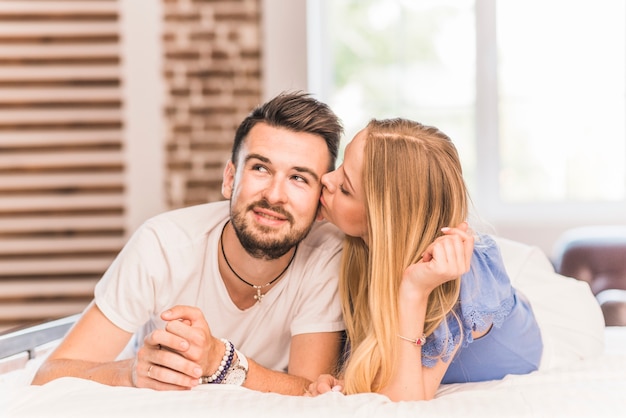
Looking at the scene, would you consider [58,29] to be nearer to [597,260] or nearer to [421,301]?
[597,260]

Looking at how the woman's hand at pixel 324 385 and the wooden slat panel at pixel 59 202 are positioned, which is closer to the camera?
the woman's hand at pixel 324 385

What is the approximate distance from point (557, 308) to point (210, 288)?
968mm

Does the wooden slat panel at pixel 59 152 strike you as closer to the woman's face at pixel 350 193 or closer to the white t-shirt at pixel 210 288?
the white t-shirt at pixel 210 288

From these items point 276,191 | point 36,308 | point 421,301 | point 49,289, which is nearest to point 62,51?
point 49,289

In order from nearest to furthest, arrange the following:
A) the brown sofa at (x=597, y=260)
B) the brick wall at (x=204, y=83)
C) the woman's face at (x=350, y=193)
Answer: the woman's face at (x=350, y=193) < the brown sofa at (x=597, y=260) < the brick wall at (x=204, y=83)

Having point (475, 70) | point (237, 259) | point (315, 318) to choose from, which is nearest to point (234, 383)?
point (315, 318)

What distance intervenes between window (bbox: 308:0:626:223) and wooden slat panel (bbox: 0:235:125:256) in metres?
1.30

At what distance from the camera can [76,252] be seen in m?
4.05

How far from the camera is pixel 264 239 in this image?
1.92 m

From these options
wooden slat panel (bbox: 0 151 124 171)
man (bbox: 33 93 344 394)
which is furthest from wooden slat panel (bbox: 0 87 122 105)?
man (bbox: 33 93 344 394)

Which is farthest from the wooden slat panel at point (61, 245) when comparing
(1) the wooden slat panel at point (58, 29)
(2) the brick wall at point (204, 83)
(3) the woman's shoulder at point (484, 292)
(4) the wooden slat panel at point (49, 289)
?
(3) the woman's shoulder at point (484, 292)

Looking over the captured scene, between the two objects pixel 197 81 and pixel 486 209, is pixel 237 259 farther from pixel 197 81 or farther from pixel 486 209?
pixel 486 209

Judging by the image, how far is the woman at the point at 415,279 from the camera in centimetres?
167

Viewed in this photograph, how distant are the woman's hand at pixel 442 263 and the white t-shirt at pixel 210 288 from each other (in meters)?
0.34
